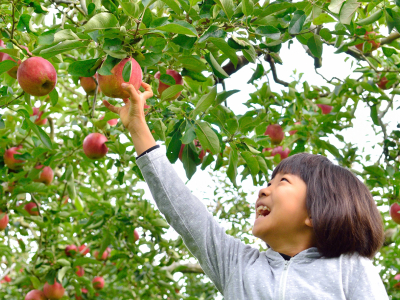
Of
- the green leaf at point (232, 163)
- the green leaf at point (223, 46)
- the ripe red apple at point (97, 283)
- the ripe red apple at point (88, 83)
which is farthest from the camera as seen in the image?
the ripe red apple at point (97, 283)

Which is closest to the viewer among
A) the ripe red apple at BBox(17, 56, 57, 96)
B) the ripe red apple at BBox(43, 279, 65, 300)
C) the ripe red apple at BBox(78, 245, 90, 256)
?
the ripe red apple at BBox(17, 56, 57, 96)

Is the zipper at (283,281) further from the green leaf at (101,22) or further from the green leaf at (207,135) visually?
the green leaf at (101,22)

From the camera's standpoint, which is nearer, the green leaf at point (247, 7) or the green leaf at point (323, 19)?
the green leaf at point (247, 7)

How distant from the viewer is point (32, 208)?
3.10m

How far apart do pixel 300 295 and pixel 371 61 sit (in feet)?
6.67

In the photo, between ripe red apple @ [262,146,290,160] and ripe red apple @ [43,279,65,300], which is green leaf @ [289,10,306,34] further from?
ripe red apple @ [43,279,65,300]

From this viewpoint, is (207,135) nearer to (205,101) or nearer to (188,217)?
(205,101)

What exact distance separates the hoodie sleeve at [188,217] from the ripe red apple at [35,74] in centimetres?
64

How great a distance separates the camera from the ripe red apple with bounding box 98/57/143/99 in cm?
136

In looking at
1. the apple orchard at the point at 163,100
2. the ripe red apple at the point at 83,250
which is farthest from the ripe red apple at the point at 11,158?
the ripe red apple at the point at 83,250

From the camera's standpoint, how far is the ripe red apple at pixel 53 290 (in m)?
3.21

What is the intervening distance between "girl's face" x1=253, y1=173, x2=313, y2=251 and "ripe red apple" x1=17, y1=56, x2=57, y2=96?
0.93 metres

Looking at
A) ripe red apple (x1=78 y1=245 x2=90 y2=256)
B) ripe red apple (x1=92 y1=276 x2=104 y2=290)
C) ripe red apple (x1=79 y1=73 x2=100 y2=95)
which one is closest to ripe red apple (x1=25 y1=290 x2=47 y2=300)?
ripe red apple (x1=78 y1=245 x2=90 y2=256)

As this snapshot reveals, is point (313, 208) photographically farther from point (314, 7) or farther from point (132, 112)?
point (314, 7)
